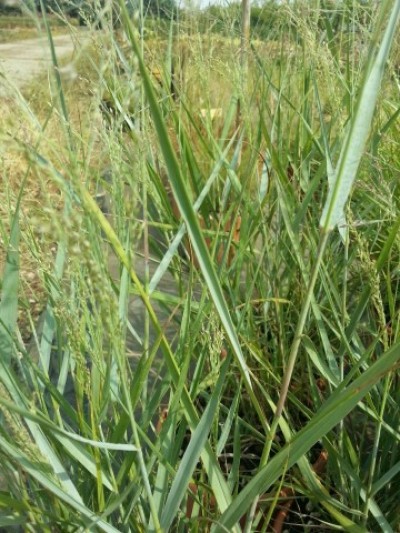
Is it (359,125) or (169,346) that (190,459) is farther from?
(359,125)

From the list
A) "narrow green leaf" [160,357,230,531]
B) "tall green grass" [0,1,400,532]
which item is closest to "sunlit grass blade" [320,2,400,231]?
"tall green grass" [0,1,400,532]

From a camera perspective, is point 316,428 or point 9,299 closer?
point 316,428

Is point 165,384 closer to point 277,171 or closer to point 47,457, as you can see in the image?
point 47,457

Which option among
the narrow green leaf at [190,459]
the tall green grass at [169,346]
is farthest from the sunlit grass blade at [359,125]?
the narrow green leaf at [190,459]

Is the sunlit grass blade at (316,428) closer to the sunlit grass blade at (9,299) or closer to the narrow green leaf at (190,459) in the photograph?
the narrow green leaf at (190,459)

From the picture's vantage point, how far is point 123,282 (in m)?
0.52

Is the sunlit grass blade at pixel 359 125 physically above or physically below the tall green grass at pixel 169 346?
above

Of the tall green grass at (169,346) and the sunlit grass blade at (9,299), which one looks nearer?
the tall green grass at (169,346)

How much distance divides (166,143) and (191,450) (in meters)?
0.23

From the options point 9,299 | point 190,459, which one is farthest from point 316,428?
point 9,299

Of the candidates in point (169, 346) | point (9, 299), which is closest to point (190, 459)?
point (169, 346)

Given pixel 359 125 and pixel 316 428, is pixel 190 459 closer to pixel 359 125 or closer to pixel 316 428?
pixel 316 428

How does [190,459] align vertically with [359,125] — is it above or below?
below

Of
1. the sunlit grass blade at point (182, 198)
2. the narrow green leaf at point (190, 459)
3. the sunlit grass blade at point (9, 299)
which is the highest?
the sunlit grass blade at point (182, 198)
